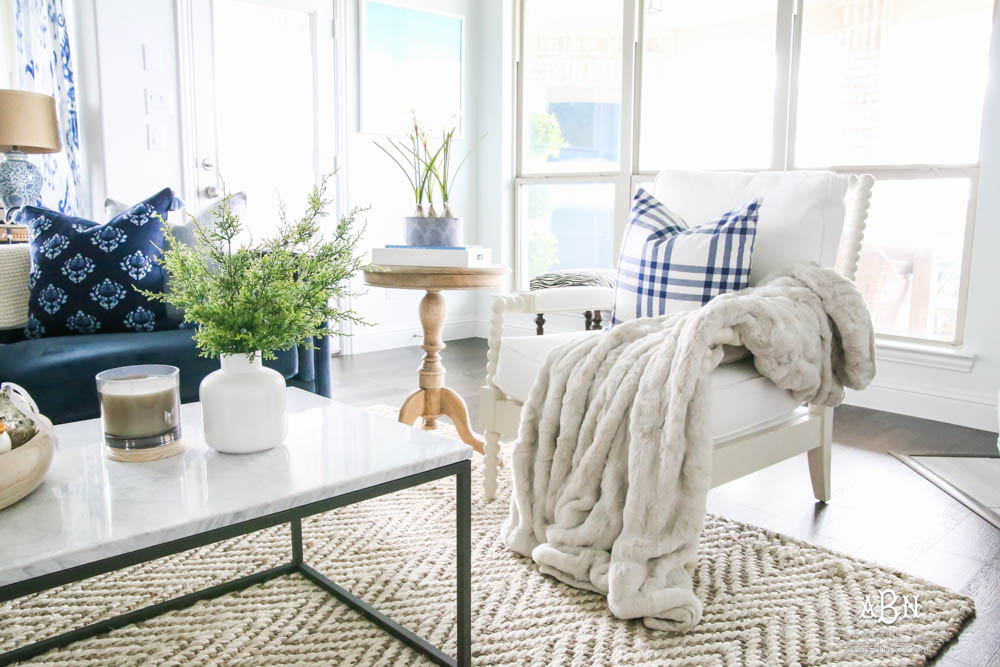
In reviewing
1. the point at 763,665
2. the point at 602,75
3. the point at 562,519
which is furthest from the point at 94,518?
the point at 602,75

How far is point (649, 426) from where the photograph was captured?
1517 millimetres

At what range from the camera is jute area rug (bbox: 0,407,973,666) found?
1356 millimetres

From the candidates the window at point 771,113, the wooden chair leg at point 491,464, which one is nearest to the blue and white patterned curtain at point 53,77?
the wooden chair leg at point 491,464

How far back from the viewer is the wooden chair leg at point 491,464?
6.69ft

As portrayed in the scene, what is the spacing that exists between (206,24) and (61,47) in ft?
2.16

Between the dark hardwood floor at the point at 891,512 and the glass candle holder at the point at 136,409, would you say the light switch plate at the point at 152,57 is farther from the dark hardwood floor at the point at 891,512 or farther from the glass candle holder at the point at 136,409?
the glass candle holder at the point at 136,409

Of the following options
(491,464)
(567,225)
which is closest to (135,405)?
(491,464)

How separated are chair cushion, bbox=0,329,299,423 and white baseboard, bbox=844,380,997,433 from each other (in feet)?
8.54

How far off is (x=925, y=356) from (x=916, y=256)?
41 centimetres

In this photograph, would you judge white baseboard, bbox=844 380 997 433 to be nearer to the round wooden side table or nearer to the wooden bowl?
the round wooden side table

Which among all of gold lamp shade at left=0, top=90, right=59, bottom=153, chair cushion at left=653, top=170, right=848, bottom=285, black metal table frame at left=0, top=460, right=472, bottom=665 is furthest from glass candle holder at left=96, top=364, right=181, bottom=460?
gold lamp shade at left=0, top=90, right=59, bottom=153

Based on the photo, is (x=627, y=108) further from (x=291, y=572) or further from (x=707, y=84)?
(x=291, y=572)

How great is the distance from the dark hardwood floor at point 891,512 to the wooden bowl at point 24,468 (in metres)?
1.49

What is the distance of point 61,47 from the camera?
3.29 metres
